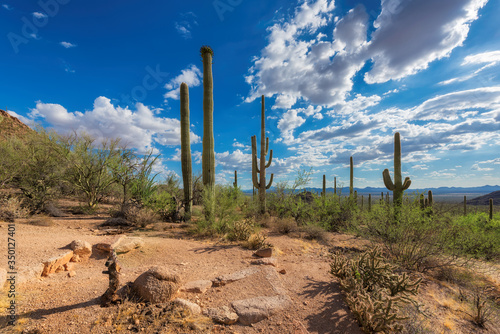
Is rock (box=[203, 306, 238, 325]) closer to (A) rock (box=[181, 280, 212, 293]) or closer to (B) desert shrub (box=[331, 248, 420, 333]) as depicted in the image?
(A) rock (box=[181, 280, 212, 293])

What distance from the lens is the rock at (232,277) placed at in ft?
13.8

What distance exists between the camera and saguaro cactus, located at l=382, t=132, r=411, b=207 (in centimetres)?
992

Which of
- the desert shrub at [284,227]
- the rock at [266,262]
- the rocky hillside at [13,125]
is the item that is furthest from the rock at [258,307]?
the rocky hillside at [13,125]

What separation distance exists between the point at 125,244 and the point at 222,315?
13.0 feet

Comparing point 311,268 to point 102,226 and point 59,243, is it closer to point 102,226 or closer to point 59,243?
point 59,243

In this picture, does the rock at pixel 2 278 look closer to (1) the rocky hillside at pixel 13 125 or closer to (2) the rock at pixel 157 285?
(2) the rock at pixel 157 285

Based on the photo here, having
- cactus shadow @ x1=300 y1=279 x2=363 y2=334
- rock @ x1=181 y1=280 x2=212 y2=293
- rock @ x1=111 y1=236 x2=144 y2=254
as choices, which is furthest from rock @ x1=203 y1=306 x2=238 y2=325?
rock @ x1=111 y1=236 x2=144 y2=254

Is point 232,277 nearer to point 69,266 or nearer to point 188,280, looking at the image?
point 188,280

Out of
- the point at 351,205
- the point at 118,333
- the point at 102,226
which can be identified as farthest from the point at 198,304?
the point at 351,205

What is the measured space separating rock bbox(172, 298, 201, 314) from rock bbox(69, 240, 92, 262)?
3.50 meters

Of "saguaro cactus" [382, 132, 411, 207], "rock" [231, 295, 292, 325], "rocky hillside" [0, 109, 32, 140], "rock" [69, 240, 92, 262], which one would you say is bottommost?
"rock" [231, 295, 292, 325]

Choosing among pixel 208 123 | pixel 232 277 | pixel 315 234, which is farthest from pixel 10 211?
pixel 315 234

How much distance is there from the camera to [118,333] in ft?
8.96

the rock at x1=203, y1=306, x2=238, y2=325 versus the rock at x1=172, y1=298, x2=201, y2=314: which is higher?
the rock at x1=172, y1=298, x2=201, y2=314
